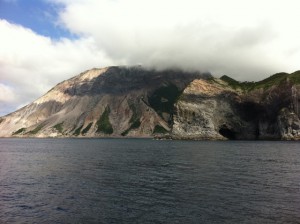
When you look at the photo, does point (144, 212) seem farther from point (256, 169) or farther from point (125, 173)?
point (256, 169)

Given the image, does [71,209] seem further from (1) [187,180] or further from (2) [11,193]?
(1) [187,180]

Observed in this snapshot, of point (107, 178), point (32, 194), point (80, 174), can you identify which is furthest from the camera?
point (80, 174)

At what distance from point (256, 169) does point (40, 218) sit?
54.4 metres

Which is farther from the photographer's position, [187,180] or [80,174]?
[80,174]

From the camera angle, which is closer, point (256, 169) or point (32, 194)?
point (32, 194)

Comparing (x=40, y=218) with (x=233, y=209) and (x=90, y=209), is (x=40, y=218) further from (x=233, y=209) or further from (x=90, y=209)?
(x=233, y=209)

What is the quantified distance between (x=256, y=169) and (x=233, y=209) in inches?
1585

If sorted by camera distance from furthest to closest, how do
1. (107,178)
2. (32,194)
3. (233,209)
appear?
1. (107,178)
2. (32,194)
3. (233,209)

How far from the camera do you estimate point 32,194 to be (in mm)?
52031

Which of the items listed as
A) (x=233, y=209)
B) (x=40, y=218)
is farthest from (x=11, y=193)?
(x=233, y=209)

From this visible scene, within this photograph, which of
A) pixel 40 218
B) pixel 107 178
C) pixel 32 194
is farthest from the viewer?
pixel 107 178

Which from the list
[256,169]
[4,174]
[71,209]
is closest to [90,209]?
[71,209]

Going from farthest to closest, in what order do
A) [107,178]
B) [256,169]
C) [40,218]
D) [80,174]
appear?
[256,169]
[80,174]
[107,178]
[40,218]

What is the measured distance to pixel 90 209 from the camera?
43.0 m
